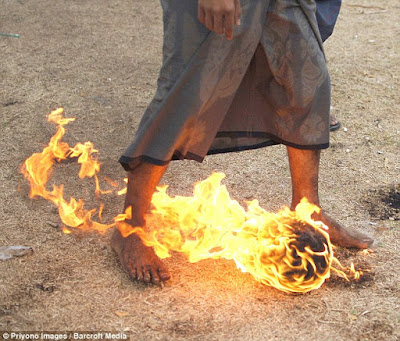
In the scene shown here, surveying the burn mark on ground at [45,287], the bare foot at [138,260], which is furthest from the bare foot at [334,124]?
the burn mark on ground at [45,287]

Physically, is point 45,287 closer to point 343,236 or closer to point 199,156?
point 199,156

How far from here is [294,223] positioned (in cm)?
281

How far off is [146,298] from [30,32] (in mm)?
3898

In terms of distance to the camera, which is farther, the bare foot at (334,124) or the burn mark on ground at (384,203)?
the bare foot at (334,124)

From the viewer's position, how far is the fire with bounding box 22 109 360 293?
2.69m

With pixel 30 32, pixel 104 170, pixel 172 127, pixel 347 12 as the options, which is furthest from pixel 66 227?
pixel 347 12

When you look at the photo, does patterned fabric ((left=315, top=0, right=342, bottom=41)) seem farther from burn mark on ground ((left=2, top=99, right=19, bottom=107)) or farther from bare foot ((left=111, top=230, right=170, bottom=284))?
burn mark on ground ((left=2, top=99, right=19, bottom=107))

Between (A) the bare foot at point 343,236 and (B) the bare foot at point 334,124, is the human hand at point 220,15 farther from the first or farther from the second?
(B) the bare foot at point 334,124

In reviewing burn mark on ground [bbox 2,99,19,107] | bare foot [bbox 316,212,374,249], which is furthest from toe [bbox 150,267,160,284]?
burn mark on ground [bbox 2,99,19,107]

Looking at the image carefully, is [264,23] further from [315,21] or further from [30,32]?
[30,32]

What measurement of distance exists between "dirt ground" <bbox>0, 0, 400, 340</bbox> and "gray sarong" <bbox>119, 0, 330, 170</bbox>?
22.3 inches

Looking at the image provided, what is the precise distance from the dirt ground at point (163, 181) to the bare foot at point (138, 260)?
0.15 ft

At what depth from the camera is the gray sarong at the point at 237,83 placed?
8.32 ft

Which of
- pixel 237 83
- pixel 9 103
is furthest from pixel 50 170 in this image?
pixel 237 83
